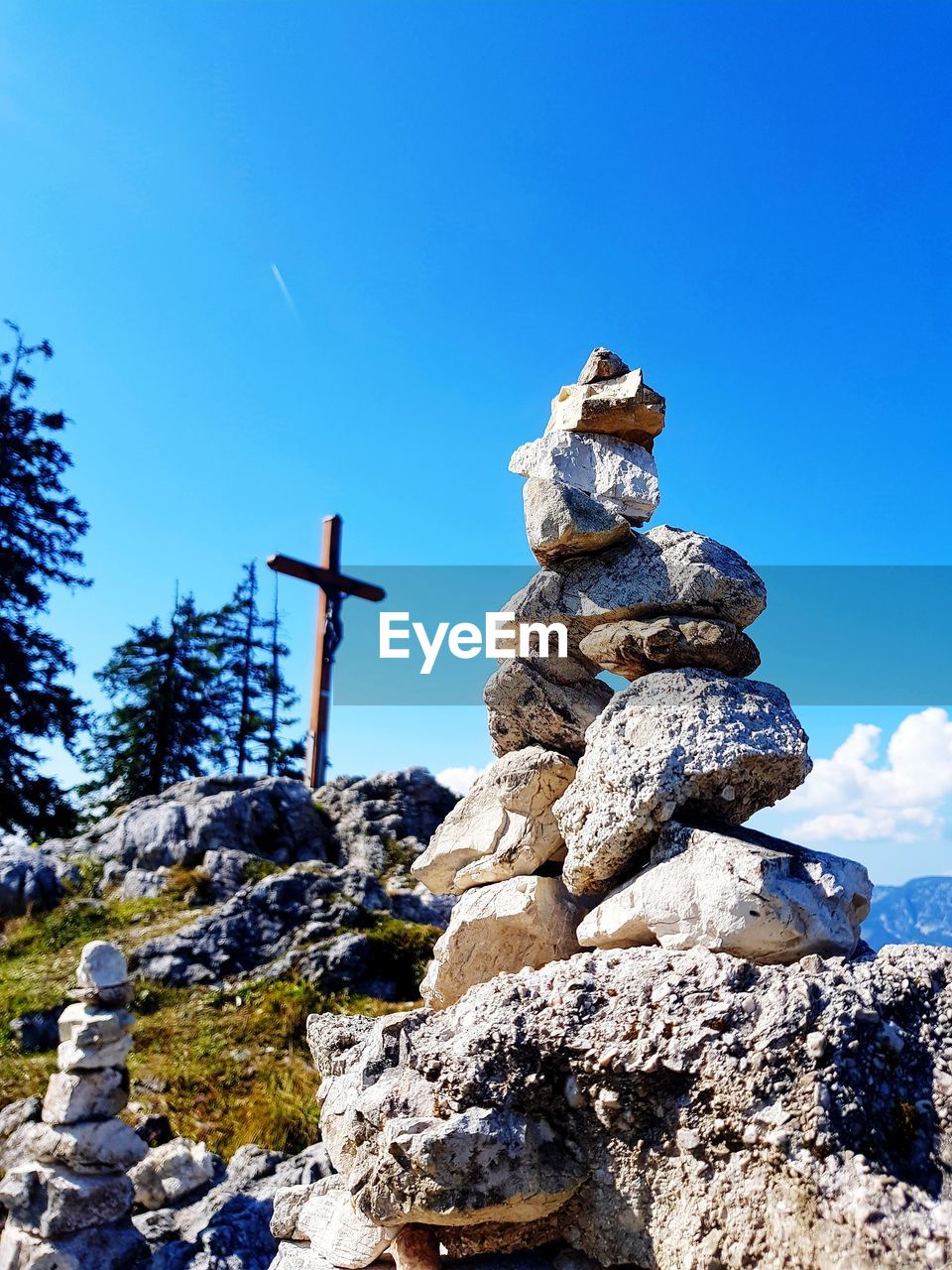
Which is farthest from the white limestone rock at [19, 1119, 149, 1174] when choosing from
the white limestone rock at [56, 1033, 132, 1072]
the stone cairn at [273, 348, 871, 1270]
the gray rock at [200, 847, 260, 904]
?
the gray rock at [200, 847, 260, 904]

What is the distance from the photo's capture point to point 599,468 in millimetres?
4027

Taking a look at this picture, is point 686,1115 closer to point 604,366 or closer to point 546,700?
point 546,700

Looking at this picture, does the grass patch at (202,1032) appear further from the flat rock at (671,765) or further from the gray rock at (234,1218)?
the flat rock at (671,765)

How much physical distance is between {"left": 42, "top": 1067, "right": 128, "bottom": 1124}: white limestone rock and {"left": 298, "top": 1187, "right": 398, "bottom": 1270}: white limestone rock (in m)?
4.09

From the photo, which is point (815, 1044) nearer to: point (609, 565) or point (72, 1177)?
point (609, 565)

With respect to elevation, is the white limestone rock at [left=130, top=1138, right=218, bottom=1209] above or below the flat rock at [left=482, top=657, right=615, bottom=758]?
below

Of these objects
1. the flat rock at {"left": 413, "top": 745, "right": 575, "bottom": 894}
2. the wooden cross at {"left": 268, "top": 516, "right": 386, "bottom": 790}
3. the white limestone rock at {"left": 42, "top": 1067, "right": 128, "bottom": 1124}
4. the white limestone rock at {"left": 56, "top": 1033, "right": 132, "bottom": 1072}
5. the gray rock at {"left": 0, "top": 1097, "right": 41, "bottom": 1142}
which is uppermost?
the wooden cross at {"left": 268, "top": 516, "right": 386, "bottom": 790}

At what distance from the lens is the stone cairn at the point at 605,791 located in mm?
2814

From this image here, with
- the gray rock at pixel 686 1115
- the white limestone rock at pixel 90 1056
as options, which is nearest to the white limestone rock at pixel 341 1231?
the gray rock at pixel 686 1115

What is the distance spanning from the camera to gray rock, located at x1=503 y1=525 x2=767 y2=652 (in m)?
3.54

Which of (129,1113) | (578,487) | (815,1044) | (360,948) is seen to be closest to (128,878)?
(360,948)

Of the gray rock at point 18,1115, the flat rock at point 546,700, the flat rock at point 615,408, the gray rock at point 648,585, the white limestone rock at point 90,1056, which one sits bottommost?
the gray rock at point 18,1115

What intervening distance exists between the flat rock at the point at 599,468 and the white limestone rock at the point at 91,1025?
5.30 meters

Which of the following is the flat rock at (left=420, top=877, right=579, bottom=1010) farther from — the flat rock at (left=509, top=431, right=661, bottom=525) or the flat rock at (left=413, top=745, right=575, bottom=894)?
the flat rock at (left=509, top=431, right=661, bottom=525)
